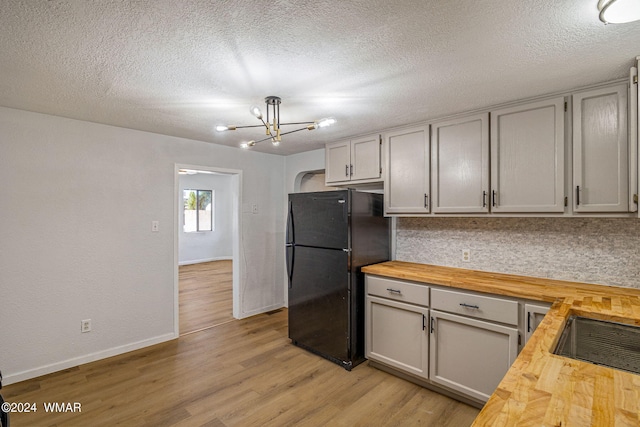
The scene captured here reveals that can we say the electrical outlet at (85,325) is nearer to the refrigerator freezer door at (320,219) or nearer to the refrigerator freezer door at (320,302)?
the refrigerator freezer door at (320,302)

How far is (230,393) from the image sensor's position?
246 cm

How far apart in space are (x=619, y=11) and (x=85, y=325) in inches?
163

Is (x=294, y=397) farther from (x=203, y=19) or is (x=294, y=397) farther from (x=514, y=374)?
(x=203, y=19)

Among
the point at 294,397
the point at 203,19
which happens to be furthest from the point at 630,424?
the point at 294,397

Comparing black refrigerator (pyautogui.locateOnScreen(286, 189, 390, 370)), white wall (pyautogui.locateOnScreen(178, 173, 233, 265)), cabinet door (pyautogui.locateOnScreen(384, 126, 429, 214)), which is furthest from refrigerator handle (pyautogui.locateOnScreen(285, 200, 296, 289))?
white wall (pyautogui.locateOnScreen(178, 173, 233, 265))

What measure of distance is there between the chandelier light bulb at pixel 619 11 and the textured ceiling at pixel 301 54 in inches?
2.2

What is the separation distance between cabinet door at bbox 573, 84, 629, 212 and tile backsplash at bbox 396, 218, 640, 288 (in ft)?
1.18

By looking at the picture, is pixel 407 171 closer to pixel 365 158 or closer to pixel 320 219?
pixel 365 158

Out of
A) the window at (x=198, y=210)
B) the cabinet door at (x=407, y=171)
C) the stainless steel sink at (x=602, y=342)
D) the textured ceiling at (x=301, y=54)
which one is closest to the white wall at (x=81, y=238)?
the textured ceiling at (x=301, y=54)

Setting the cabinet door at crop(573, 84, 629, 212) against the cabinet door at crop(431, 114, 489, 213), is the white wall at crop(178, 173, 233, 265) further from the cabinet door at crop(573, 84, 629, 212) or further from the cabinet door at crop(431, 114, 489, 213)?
the cabinet door at crop(573, 84, 629, 212)

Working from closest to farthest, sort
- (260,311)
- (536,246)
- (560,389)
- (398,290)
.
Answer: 1. (560,389)
2. (536,246)
3. (398,290)
4. (260,311)

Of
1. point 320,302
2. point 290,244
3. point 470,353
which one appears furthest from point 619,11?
point 290,244

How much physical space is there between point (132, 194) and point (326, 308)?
2.24 m

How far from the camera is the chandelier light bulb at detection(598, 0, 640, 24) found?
1204 millimetres
